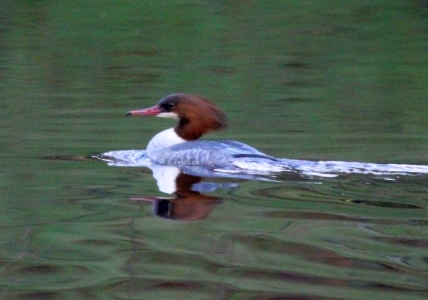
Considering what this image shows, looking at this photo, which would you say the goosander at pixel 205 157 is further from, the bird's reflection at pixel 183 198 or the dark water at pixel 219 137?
the dark water at pixel 219 137

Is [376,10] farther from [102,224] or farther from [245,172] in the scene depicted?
[102,224]

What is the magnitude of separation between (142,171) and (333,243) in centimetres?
280

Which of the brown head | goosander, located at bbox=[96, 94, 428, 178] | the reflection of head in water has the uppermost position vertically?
the brown head

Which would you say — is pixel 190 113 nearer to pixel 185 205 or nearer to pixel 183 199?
pixel 183 199

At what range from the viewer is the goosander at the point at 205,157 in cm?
709

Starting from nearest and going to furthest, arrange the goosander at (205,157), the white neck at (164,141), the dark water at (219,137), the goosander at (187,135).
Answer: the dark water at (219,137) → the goosander at (205,157) → the goosander at (187,135) → the white neck at (164,141)

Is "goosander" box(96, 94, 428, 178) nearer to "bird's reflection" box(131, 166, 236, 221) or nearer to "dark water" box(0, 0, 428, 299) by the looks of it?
"bird's reflection" box(131, 166, 236, 221)

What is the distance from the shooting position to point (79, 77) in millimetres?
13719

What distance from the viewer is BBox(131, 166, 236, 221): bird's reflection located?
19.0 ft

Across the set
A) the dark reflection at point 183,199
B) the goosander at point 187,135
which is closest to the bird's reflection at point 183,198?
the dark reflection at point 183,199

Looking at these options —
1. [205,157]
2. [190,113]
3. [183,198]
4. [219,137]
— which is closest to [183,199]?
[183,198]

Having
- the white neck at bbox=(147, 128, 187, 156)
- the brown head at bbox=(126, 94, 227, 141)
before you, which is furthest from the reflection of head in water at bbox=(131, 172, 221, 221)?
the brown head at bbox=(126, 94, 227, 141)

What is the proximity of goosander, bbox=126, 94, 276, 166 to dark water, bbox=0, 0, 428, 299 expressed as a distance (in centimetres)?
48

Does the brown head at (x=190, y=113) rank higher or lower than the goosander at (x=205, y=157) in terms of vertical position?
higher
